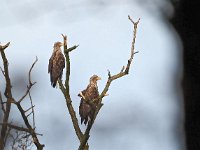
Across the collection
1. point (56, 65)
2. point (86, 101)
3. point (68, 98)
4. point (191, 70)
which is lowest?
point (191, 70)

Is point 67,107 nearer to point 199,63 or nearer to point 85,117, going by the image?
point 85,117

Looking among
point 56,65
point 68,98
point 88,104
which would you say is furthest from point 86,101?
point 56,65

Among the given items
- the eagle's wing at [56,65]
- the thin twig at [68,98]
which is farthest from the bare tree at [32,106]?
the eagle's wing at [56,65]

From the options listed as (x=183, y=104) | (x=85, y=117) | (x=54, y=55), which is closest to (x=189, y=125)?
(x=183, y=104)

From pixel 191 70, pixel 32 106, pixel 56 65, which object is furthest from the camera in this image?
pixel 56 65

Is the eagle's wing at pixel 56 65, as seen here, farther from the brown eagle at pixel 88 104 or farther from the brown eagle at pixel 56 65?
the brown eagle at pixel 88 104

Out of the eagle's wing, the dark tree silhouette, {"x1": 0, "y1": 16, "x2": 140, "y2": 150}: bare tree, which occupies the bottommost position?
the dark tree silhouette

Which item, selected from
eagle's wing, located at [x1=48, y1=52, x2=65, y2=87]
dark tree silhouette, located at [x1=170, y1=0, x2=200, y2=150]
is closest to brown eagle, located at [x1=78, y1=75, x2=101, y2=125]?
eagle's wing, located at [x1=48, y1=52, x2=65, y2=87]

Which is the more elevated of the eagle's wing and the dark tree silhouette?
the eagle's wing

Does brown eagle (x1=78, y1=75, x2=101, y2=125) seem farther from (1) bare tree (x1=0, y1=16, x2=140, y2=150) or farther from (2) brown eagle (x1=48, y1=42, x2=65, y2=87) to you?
(2) brown eagle (x1=48, y1=42, x2=65, y2=87)

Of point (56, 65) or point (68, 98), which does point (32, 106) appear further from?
point (56, 65)

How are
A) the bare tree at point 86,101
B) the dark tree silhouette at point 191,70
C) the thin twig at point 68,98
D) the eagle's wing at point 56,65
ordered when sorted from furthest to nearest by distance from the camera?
the eagle's wing at point 56,65 → the thin twig at point 68,98 → the bare tree at point 86,101 → the dark tree silhouette at point 191,70

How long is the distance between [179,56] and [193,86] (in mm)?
99

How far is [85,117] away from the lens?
19.9ft
